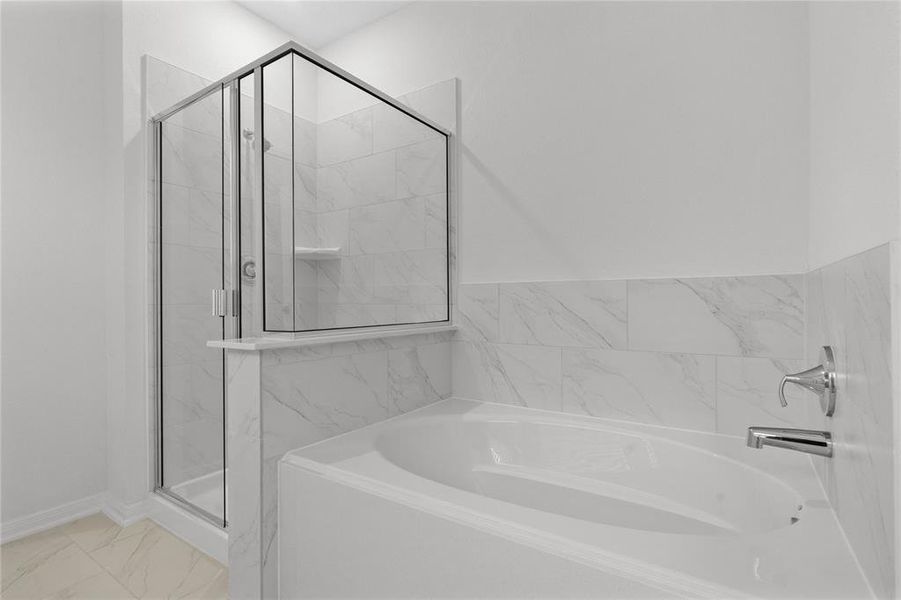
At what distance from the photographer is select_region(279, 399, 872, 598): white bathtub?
78 cm

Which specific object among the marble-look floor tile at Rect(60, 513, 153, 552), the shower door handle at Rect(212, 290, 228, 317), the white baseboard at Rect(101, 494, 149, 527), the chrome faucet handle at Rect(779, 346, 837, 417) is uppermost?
the shower door handle at Rect(212, 290, 228, 317)

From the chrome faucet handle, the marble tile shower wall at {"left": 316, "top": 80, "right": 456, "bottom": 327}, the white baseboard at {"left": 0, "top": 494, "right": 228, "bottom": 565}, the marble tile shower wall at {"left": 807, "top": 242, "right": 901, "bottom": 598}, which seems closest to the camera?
the marble tile shower wall at {"left": 807, "top": 242, "right": 901, "bottom": 598}

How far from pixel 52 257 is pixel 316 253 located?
1.39 meters

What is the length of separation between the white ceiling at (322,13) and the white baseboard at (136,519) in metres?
2.61

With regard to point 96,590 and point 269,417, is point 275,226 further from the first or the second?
point 96,590

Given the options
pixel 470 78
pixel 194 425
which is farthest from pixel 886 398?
pixel 194 425

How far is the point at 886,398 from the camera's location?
601 mm

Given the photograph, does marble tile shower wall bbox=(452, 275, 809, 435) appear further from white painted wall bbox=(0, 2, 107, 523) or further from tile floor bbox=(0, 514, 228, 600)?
white painted wall bbox=(0, 2, 107, 523)

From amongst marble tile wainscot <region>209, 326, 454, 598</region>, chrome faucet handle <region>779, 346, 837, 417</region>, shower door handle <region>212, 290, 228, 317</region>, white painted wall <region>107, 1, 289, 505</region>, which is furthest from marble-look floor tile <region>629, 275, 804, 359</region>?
white painted wall <region>107, 1, 289, 505</region>

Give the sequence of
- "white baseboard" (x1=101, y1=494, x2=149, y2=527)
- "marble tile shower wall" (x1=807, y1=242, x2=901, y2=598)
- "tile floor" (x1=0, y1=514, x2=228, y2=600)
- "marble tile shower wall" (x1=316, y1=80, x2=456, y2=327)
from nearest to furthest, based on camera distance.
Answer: "marble tile shower wall" (x1=807, y1=242, x2=901, y2=598)
"tile floor" (x1=0, y1=514, x2=228, y2=600)
"marble tile shower wall" (x1=316, y1=80, x2=456, y2=327)
"white baseboard" (x1=101, y1=494, x2=149, y2=527)

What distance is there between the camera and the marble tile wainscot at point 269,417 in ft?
4.28

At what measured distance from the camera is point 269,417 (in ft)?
4.31

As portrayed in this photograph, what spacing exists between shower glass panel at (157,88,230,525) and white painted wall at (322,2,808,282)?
3.56ft

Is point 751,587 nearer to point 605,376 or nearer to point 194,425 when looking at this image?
point 605,376
